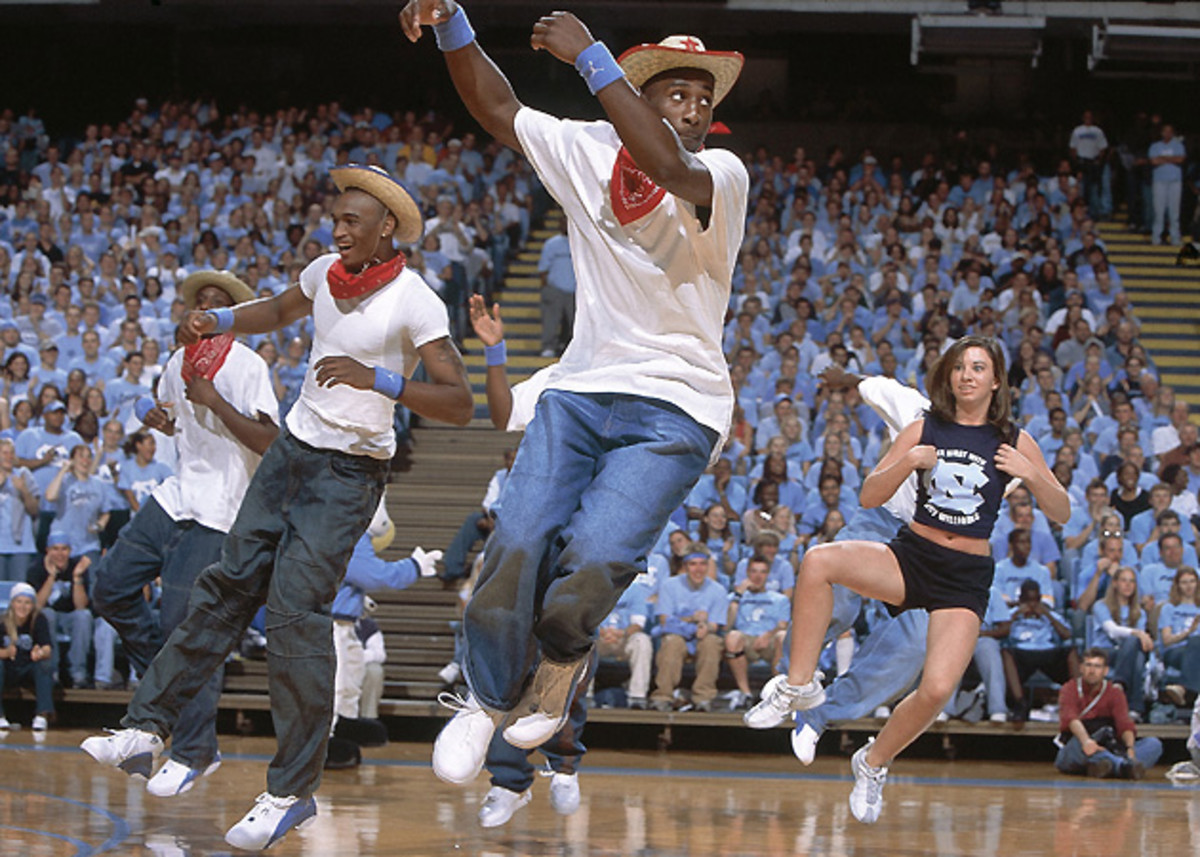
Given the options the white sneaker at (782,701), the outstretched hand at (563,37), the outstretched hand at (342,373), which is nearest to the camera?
the outstretched hand at (563,37)

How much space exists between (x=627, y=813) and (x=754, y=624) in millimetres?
3385

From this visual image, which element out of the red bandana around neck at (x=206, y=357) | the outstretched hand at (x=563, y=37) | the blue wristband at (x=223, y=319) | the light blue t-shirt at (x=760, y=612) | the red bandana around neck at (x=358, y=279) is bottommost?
the light blue t-shirt at (x=760, y=612)

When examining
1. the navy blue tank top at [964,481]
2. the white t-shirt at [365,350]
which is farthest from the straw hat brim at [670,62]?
the navy blue tank top at [964,481]

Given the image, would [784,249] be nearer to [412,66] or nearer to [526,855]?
[412,66]

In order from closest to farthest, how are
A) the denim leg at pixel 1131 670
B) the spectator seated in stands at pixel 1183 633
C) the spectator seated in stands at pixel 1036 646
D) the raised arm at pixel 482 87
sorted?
the raised arm at pixel 482 87, the denim leg at pixel 1131 670, the spectator seated in stands at pixel 1183 633, the spectator seated in stands at pixel 1036 646

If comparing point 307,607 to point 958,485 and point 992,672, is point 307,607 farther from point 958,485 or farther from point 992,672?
point 992,672

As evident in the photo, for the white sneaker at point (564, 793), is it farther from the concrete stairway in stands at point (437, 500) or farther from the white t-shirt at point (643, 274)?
the concrete stairway in stands at point (437, 500)

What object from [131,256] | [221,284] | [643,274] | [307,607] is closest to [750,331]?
[131,256]

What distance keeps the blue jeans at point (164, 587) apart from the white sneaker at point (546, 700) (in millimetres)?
2287

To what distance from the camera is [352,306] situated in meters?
5.67

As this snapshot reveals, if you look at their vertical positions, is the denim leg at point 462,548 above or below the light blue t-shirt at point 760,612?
above

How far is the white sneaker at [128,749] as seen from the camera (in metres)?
5.67

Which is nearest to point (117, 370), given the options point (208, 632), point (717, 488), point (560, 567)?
point (717, 488)

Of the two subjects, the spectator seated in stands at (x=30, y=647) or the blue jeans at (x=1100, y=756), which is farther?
the spectator seated in stands at (x=30, y=647)
